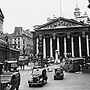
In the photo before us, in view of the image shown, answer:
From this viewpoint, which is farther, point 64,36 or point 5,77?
point 64,36

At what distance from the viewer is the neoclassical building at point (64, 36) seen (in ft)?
253

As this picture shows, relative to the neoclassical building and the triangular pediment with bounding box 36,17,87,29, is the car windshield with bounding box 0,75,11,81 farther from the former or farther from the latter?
the triangular pediment with bounding box 36,17,87,29

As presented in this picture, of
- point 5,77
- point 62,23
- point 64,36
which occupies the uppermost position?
point 62,23

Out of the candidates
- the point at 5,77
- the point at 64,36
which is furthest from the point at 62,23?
the point at 5,77

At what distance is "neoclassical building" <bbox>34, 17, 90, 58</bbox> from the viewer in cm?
7706

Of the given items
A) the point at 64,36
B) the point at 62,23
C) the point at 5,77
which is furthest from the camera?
the point at 64,36

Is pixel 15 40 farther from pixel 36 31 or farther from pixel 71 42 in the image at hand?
pixel 71 42

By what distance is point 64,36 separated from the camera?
79375 millimetres

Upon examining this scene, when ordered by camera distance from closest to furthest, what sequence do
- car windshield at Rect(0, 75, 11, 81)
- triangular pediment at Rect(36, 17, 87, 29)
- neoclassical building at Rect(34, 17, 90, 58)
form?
car windshield at Rect(0, 75, 11, 81) → triangular pediment at Rect(36, 17, 87, 29) → neoclassical building at Rect(34, 17, 90, 58)

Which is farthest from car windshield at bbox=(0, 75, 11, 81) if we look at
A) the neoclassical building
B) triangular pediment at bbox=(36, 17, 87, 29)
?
triangular pediment at bbox=(36, 17, 87, 29)

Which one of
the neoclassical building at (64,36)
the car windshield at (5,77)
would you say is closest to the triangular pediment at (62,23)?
the neoclassical building at (64,36)

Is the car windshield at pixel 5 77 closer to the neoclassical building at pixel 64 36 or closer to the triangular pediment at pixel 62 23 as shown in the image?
the neoclassical building at pixel 64 36

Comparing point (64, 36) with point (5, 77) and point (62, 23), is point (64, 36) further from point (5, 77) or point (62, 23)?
point (5, 77)

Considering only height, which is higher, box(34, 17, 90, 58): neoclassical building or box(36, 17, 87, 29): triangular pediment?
box(36, 17, 87, 29): triangular pediment
